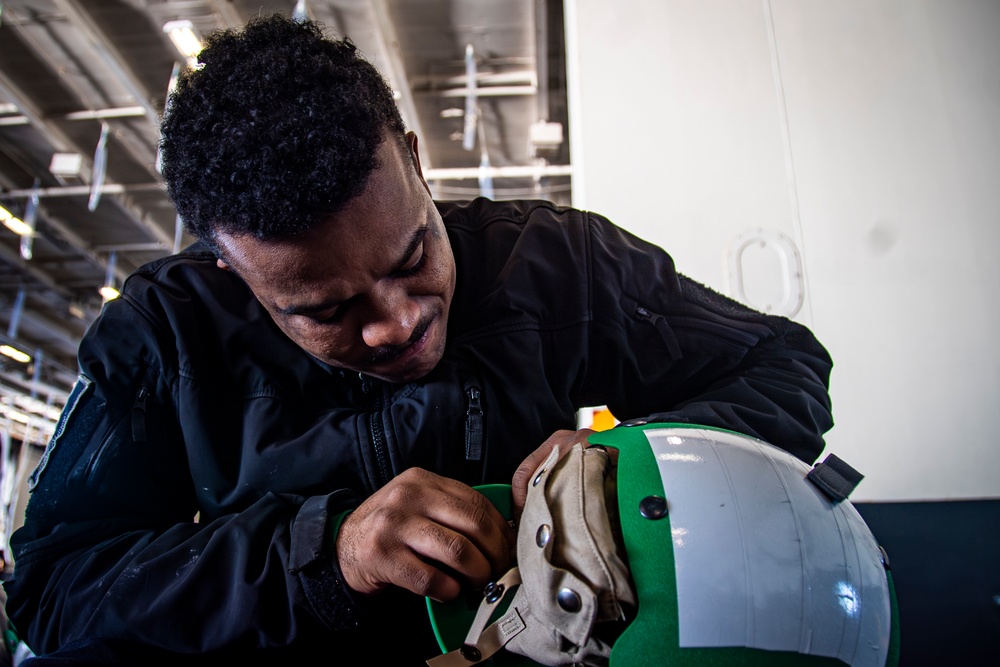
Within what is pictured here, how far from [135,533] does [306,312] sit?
0.38m

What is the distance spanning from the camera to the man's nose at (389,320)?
0.81m

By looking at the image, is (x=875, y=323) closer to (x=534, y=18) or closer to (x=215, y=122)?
(x=215, y=122)

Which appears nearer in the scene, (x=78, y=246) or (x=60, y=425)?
(x=60, y=425)

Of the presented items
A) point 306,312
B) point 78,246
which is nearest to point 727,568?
point 306,312

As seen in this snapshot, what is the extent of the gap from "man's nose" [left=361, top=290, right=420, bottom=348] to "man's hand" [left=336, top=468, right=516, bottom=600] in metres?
0.18

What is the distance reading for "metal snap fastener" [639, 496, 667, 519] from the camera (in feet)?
2.00

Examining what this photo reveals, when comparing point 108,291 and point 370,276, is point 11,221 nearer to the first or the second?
point 108,291

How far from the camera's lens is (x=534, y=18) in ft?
12.4

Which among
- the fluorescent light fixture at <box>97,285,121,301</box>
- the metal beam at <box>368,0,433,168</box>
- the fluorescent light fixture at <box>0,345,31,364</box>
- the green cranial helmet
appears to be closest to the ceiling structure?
the metal beam at <box>368,0,433,168</box>

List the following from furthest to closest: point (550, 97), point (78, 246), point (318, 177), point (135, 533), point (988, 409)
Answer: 1. point (78, 246)
2. point (550, 97)
3. point (988, 409)
4. point (135, 533)
5. point (318, 177)

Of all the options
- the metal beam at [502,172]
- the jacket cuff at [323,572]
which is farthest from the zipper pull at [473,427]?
the metal beam at [502,172]

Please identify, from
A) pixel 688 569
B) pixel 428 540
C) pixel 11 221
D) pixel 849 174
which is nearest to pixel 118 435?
pixel 428 540

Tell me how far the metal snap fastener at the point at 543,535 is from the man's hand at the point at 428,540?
0.07m

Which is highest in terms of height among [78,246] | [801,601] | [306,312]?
[78,246]
